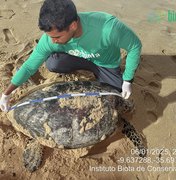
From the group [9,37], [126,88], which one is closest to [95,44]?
[126,88]

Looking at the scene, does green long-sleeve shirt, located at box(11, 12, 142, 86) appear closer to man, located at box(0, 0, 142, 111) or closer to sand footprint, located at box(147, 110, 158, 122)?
man, located at box(0, 0, 142, 111)

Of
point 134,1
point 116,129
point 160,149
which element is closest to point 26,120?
point 116,129

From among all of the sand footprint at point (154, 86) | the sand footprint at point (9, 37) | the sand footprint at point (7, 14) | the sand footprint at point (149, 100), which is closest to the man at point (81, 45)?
the sand footprint at point (149, 100)

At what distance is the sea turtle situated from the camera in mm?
2170

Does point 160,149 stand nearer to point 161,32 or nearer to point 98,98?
point 98,98

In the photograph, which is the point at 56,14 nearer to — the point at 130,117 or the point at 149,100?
the point at 130,117

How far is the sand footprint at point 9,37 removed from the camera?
10.3 feet

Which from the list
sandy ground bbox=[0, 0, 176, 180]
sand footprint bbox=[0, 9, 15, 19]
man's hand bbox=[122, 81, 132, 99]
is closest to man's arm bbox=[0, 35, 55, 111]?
sandy ground bbox=[0, 0, 176, 180]

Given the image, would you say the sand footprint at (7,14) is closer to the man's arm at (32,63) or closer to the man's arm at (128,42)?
the man's arm at (32,63)

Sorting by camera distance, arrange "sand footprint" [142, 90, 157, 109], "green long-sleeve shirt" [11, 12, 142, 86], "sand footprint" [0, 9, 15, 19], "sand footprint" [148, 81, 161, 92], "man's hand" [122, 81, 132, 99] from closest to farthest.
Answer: "green long-sleeve shirt" [11, 12, 142, 86]
"man's hand" [122, 81, 132, 99]
"sand footprint" [142, 90, 157, 109]
"sand footprint" [148, 81, 161, 92]
"sand footprint" [0, 9, 15, 19]

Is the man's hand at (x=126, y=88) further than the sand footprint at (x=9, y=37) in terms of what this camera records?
No

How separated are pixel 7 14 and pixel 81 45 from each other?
165 cm

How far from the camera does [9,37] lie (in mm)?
3195

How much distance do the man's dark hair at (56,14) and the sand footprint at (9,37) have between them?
1.47 meters
